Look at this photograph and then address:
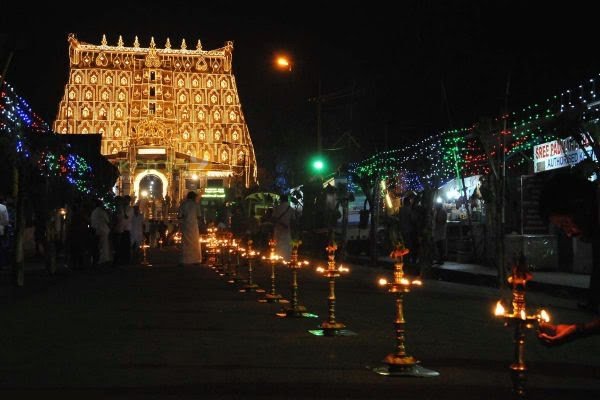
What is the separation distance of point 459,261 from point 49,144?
13532 millimetres

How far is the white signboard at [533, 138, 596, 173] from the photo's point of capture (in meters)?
23.8

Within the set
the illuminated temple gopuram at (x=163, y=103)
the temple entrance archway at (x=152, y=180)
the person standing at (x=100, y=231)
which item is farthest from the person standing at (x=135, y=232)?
the illuminated temple gopuram at (x=163, y=103)

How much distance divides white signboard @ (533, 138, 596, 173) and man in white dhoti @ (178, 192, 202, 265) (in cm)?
969

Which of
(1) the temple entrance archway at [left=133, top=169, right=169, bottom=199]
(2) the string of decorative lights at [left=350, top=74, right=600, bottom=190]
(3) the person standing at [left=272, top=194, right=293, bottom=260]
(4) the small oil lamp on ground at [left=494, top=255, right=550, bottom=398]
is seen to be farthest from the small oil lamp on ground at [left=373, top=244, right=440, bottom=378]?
(1) the temple entrance archway at [left=133, top=169, right=169, bottom=199]

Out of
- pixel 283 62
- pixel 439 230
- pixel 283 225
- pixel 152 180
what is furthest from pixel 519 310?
pixel 152 180

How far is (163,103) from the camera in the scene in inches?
5728

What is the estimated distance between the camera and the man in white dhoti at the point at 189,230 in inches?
1061

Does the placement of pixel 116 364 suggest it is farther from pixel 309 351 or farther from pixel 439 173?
pixel 439 173

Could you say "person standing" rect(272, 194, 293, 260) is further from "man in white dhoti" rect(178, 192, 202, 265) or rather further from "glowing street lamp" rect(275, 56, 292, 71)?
"glowing street lamp" rect(275, 56, 292, 71)

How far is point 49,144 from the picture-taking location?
25906 millimetres

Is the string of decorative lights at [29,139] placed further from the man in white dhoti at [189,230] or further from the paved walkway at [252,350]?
the paved walkway at [252,350]

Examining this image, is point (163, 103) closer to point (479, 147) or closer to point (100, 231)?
point (100, 231)

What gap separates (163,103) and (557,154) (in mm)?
123717

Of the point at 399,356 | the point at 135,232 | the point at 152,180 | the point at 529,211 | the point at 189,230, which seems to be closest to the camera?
the point at 399,356
